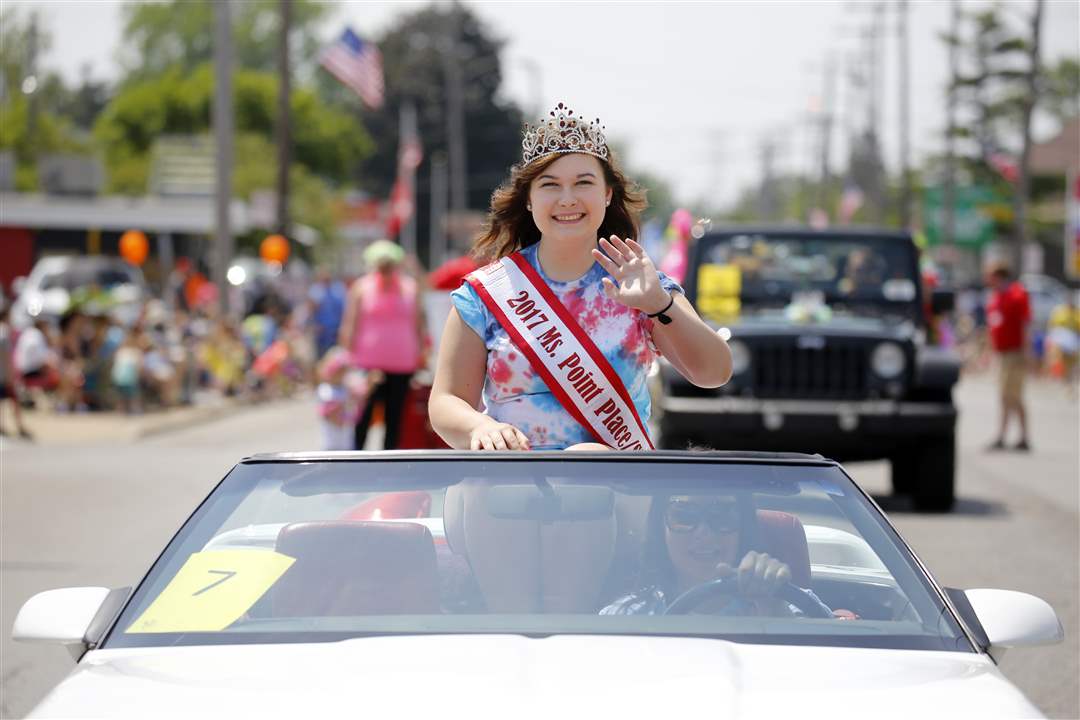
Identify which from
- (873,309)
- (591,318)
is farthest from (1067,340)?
(591,318)

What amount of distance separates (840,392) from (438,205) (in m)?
87.5

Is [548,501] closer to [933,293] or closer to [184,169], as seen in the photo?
[933,293]

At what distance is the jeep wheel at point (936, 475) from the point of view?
507 inches

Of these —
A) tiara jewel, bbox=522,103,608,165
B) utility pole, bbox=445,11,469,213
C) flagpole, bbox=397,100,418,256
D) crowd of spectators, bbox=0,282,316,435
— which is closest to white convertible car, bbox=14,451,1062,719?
tiara jewel, bbox=522,103,608,165

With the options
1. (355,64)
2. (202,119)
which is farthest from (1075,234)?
(202,119)

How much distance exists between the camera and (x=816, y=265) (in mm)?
14156

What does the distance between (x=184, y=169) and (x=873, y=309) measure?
146 feet

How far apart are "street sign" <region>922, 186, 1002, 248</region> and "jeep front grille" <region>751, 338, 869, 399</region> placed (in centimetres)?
6463

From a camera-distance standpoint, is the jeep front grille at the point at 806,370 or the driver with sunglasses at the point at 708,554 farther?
the jeep front grille at the point at 806,370

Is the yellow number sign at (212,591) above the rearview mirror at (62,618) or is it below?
above

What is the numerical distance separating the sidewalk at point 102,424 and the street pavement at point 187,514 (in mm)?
52

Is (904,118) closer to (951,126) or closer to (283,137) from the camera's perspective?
(951,126)

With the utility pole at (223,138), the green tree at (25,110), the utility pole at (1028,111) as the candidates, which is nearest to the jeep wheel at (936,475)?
the utility pole at (223,138)

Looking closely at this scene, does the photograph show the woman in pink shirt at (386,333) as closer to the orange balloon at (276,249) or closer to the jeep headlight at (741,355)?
the jeep headlight at (741,355)
